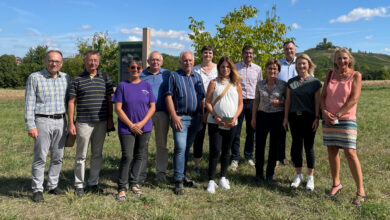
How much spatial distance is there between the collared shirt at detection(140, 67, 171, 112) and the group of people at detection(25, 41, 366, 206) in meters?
0.02

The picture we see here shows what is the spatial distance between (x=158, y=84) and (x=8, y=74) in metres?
69.1

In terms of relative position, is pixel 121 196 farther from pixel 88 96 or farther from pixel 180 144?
pixel 88 96

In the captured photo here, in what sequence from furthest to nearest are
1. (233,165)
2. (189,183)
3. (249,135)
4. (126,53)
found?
(126,53), (249,135), (233,165), (189,183)

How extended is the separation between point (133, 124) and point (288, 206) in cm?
254

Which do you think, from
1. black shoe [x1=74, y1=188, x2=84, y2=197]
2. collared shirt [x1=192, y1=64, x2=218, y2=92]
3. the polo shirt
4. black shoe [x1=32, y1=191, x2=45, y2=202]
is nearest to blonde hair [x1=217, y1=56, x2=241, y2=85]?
collared shirt [x1=192, y1=64, x2=218, y2=92]

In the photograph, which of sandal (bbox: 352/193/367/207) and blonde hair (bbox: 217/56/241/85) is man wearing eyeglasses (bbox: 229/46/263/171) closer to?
blonde hair (bbox: 217/56/241/85)

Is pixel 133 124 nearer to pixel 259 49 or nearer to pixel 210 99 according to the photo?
pixel 210 99

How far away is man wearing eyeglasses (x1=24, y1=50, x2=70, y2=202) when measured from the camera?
3.96m

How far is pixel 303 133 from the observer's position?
461 cm

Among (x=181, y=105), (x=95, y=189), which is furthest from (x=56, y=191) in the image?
(x=181, y=105)

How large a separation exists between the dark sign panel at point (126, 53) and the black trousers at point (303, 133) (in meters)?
6.34

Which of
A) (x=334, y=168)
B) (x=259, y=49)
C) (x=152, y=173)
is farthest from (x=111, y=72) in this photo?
(x=334, y=168)

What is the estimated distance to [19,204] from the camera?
13.2 feet

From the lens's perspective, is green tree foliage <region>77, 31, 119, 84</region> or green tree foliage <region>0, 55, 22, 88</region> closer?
green tree foliage <region>77, 31, 119, 84</region>
